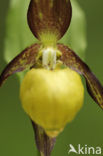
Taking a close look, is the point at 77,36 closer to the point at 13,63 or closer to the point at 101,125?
the point at 13,63

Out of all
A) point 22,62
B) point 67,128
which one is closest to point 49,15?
point 22,62

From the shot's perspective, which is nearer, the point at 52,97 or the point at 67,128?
the point at 52,97

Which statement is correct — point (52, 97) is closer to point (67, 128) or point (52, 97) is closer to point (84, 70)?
point (84, 70)

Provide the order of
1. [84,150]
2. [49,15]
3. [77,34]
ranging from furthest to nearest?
[84,150] < [77,34] < [49,15]

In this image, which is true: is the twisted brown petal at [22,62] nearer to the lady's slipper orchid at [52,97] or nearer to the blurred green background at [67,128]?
the lady's slipper orchid at [52,97]

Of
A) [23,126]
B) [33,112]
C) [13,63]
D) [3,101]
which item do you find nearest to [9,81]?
[3,101]

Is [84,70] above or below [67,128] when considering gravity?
above

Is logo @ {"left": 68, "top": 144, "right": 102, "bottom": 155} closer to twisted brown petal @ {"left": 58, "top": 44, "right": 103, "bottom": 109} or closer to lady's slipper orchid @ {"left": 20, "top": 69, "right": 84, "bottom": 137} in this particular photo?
twisted brown petal @ {"left": 58, "top": 44, "right": 103, "bottom": 109}
